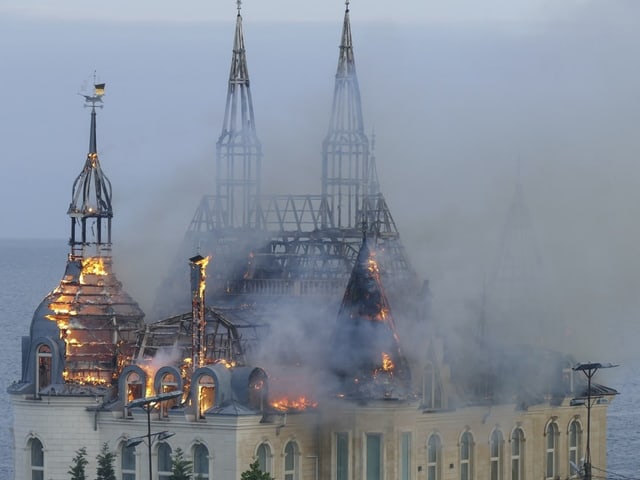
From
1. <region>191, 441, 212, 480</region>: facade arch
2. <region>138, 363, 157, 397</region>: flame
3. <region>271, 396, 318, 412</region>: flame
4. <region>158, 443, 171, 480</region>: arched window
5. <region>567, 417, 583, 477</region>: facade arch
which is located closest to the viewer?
<region>191, 441, 212, 480</region>: facade arch

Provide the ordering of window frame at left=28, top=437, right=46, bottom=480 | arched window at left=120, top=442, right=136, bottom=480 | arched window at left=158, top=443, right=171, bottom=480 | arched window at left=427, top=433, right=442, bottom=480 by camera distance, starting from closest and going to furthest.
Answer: arched window at left=158, top=443, right=171, bottom=480 → arched window at left=120, top=442, right=136, bottom=480 → arched window at left=427, top=433, right=442, bottom=480 → window frame at left=28, top=437, right=46, bottom=480

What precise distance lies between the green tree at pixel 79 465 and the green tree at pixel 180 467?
184 inches

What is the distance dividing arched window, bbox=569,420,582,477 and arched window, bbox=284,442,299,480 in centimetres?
2074

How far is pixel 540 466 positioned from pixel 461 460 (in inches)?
295

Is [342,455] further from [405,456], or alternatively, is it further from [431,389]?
[431,389]

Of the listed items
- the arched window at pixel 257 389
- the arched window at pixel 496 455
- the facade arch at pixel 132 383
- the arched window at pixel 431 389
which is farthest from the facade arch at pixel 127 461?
the arched window at pixel 496 455

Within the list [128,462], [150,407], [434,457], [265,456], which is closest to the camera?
[150,407]

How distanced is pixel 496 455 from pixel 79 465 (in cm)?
2313

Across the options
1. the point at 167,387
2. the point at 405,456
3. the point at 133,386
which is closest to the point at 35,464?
the point at 133,386

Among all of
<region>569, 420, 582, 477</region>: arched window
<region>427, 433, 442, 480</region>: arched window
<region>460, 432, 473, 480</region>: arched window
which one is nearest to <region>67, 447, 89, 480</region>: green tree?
<region>427, 433, 442, 480</region>: arched window

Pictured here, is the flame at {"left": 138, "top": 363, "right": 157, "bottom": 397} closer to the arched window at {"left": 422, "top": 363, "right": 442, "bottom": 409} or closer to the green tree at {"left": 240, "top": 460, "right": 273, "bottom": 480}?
the green tree at {"left": 240, "top": 460, "right": 273, "bottom": 480}

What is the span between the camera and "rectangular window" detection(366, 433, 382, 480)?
418ft

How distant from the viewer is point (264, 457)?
418 ft

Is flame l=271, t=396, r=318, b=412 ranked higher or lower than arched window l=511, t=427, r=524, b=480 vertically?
higher
